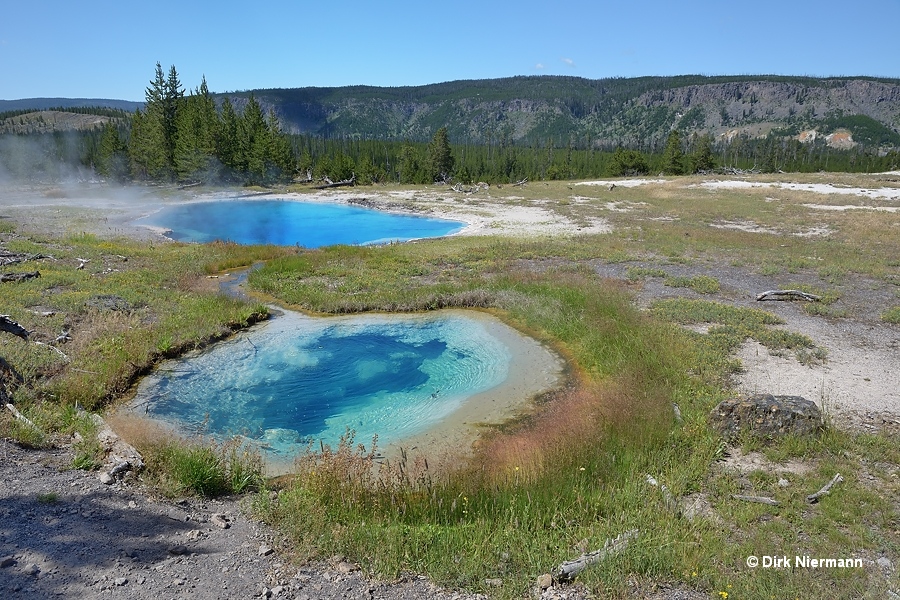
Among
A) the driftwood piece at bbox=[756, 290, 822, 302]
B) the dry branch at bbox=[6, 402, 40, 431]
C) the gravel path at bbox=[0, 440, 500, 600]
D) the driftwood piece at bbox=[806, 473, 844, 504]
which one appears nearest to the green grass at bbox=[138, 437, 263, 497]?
the gravel path at bbox=[0, 440, 500, 600]

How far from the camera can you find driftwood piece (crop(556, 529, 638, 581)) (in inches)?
201

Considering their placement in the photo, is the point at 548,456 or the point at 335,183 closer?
the point at 548,456

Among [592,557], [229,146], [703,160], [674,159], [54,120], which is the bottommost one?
[592,557]

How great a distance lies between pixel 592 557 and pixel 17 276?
20.4 m

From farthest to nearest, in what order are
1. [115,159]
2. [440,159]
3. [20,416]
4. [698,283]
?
[440,159] < [115,159] < [698,283] < [20,416]

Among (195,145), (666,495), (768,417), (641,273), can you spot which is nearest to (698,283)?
(641,273)

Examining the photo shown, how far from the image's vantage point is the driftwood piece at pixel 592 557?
5.10m

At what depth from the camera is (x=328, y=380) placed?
40.6 feet

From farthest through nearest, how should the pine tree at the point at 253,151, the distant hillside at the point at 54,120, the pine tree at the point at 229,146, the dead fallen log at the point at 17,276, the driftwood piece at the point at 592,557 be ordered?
the distant hillside at the point at 54,120 < the pine tree at the point at 253,151 < the pine tree at the point at 229,146 < the dead fallen log at the point at 17,276 < the driftwood piece at the point at 592,557

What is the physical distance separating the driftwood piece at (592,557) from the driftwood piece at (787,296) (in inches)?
559

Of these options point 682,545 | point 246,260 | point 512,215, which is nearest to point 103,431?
point 682,545

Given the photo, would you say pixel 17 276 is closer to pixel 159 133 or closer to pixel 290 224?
pixel 290 224

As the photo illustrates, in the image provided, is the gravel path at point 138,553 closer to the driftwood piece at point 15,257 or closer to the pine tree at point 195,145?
the driftwood piece at point 15,257

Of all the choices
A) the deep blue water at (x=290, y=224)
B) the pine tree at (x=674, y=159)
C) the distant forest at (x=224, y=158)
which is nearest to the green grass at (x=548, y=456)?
the deep blue water at (x=290, y=224)
